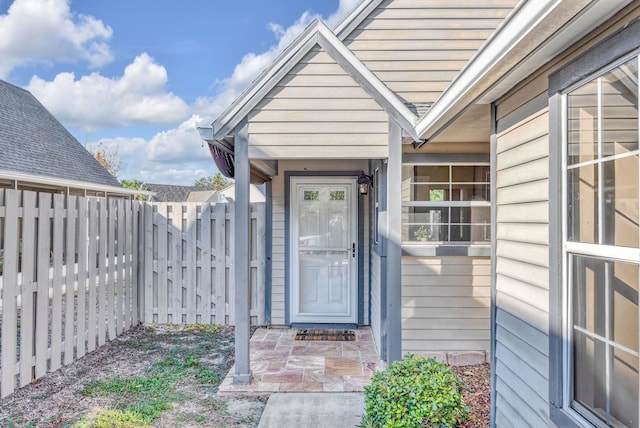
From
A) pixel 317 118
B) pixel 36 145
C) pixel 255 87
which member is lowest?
pixel 317 118

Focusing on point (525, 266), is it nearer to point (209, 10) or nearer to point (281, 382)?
point (281, 382)

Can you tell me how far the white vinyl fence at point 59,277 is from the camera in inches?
137

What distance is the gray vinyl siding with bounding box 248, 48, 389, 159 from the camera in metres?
3.70

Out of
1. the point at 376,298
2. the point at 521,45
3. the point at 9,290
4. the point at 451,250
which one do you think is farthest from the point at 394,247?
the point at 9,290

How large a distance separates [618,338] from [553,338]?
42cm

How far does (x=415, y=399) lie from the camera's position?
2541 mm

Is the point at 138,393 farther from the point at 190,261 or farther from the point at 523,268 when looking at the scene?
the point at 523,268

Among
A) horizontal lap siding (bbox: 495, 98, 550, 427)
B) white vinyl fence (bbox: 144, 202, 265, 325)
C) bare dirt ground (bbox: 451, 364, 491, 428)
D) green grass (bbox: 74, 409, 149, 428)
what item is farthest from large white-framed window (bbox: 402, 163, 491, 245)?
green grass (bbox: 74, 409, 149, 428)

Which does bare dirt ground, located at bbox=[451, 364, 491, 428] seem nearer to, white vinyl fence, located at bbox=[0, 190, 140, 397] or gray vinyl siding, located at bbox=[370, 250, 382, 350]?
gray vinyl siding, located at bbox=[370, 250, 382, 350]

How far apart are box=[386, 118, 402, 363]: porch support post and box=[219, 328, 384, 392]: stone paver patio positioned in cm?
57

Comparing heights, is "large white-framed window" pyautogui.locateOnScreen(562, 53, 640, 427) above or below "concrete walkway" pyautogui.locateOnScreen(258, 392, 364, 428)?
above

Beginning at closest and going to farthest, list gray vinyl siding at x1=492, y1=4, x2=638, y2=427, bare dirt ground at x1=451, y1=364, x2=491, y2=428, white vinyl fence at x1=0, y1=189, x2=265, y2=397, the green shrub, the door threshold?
gray vinyl siding at x1=492, y1=4, x2=638, y2=427 → the green shrub → bare dirt ground at x1=451, y1=364, x2=491, y2=428 → white vinyl fence at x1=0, y1=189, x2=265, y2=397 → the door threshold

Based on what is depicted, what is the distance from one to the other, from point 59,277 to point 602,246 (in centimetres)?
471

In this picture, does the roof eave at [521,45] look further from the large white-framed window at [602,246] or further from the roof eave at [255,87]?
the roof eave at [255,87]
